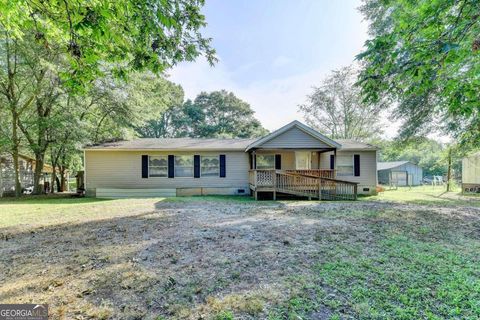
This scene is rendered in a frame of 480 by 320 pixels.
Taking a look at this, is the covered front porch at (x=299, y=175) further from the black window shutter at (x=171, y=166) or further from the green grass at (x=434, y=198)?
the black window shutter at (x=171, y=166)

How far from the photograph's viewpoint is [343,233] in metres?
5.79

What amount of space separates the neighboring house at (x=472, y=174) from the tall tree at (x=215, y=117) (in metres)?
21.3

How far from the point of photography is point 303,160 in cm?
1608

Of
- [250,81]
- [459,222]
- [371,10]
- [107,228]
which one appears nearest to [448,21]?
[459,222]

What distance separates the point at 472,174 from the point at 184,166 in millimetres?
23642

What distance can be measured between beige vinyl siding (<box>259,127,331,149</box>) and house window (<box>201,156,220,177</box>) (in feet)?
11.6

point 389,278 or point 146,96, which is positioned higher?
point 146,96

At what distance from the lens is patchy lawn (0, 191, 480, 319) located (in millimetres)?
A: 2861

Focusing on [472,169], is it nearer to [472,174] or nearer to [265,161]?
[472,174]

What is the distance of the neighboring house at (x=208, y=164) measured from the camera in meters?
13.3

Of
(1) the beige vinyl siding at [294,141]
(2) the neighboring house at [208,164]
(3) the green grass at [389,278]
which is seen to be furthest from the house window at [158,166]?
(3) the green grass at [389,278]

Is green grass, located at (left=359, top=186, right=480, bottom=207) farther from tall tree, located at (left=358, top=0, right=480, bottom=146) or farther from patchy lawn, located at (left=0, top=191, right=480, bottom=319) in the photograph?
tall tree, located at (left=358, top=0, right=480, bottom=146)

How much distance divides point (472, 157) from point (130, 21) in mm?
27025

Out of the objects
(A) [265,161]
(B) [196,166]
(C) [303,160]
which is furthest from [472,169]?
(B) [196,166]
